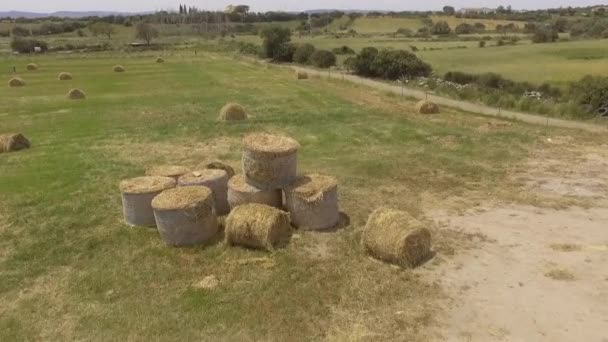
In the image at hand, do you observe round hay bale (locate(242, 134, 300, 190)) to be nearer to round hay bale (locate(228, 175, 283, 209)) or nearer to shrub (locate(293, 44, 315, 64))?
round hay bale (locate(228, 175, 283, 209))

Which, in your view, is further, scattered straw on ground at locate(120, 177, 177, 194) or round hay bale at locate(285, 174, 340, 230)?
scattered straw on ground at locate(120, 177, 177, 194)

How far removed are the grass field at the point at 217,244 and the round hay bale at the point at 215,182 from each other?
159 cm

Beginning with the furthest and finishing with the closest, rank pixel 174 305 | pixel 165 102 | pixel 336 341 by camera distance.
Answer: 1. pixel 165 102
2. pixel 174 305
3. pixel 336 341

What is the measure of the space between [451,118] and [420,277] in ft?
60.2

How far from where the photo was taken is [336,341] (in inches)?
337

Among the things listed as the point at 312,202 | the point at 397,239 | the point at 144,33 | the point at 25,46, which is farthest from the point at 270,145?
the point at 144,33

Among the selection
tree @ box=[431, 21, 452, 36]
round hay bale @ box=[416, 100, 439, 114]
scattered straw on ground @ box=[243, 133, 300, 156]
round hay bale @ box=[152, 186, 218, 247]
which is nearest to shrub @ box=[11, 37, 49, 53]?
round hay bale @ box=[416, 100, 439, 114]

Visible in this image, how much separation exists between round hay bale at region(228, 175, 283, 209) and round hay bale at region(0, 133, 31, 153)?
13.3 meters

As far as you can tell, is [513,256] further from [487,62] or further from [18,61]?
[18,61]

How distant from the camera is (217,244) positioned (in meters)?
12.0

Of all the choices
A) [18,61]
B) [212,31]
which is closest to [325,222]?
[18,61]

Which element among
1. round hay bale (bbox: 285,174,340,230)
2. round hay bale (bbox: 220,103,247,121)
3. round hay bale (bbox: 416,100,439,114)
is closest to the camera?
round hay bale (bbox: 285,174,340,230)

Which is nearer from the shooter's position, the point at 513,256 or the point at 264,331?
the point at 264,331

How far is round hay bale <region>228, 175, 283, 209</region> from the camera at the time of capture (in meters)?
12.6
